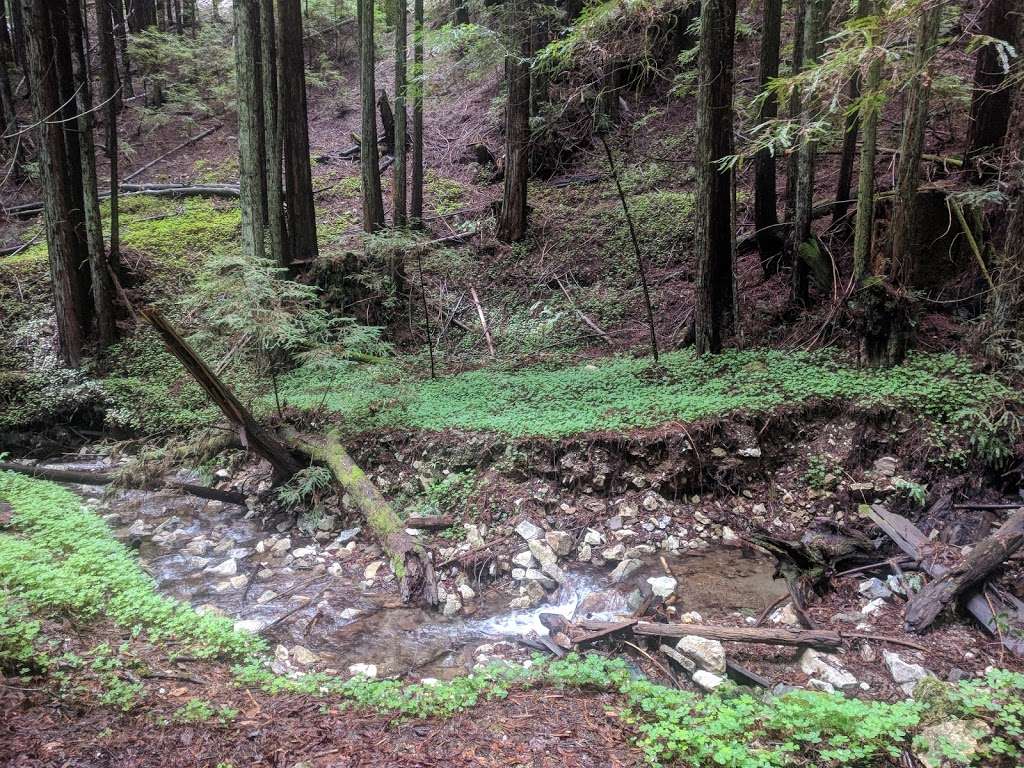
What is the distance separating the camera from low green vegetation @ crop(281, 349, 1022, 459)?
5.88 m

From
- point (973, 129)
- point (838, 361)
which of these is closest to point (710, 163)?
point (838, 361)

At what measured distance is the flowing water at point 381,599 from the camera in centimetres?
459

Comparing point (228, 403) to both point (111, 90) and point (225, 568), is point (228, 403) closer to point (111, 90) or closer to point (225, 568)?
point (225, 568)

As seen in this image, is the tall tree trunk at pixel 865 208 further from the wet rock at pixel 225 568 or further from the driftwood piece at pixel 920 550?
the wet rock at pixel 225 568

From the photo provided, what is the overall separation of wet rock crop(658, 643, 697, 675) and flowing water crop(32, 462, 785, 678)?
2.07 feet

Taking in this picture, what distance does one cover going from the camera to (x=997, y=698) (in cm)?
294

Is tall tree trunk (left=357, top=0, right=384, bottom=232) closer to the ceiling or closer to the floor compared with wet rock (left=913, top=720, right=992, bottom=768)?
closer to the ceiling

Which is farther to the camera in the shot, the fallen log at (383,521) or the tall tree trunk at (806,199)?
the tall tree trunk at (806,199)

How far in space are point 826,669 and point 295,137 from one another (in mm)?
11296

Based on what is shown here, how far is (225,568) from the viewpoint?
5.93 meters

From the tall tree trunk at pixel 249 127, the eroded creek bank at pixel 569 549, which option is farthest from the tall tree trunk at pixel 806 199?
the tall tree trunk at pixel 249 127

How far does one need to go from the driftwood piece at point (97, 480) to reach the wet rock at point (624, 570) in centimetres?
488

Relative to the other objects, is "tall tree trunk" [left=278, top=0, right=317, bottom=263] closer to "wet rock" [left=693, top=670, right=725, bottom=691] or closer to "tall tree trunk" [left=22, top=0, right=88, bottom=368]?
"tall tree trunk" [left=22, top=0, right=88, bottom=368]

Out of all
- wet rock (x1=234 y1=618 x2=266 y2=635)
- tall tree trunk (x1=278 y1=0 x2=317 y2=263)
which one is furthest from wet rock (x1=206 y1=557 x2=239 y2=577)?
tall tree trunk (x1=278 y1=0 x2=317 y2=263)
